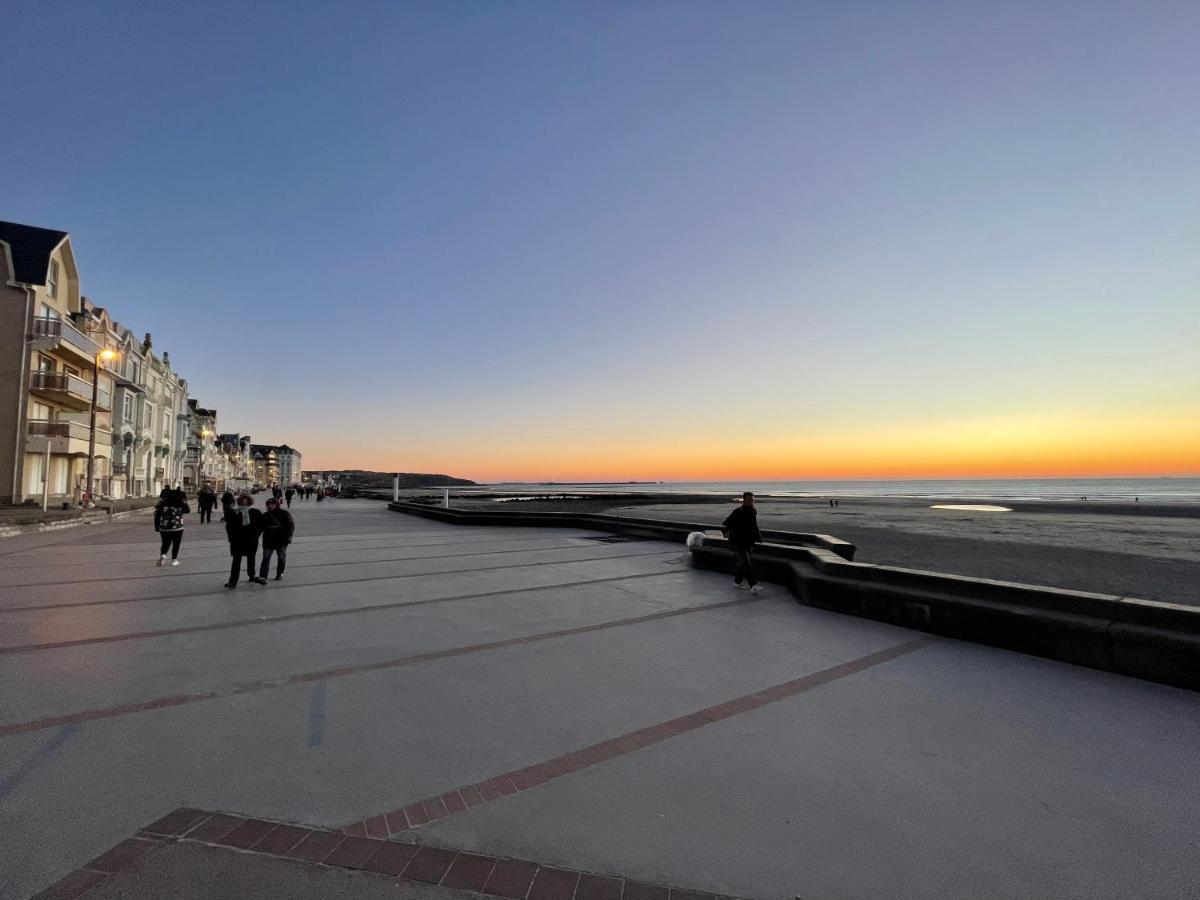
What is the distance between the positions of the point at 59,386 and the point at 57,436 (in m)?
2.52

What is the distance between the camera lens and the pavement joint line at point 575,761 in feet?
9.73

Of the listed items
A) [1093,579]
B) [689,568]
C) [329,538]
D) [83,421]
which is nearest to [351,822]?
[689,568]

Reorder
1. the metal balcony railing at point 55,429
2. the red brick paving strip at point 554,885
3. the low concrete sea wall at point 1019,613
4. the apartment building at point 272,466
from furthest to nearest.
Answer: the apartment building at point 272,466, the metal balcony railing at point 55,429, the low concrete sea wall at point 1019,613, the red brick paving strip at point 554,885

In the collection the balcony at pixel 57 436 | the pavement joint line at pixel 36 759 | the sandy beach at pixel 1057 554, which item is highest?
the balcony at pixel 57 436

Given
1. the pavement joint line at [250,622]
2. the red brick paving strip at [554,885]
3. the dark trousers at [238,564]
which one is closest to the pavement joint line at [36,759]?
the pavement joint line at [250,622]

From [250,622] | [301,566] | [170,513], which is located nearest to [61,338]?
[170,513]

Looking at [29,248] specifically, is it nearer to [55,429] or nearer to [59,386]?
[59,386]

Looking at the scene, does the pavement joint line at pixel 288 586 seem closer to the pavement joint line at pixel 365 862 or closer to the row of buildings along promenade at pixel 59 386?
the pavement joint line at pixel 365 862

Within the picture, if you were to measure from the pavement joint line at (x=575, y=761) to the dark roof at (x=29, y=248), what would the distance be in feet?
119

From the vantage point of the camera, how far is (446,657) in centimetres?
570

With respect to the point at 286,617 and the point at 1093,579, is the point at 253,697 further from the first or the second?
the point at 1093,579

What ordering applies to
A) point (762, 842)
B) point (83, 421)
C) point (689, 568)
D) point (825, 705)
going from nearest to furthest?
1. point (762, 842)
2. point (825, 705)
3. point (689, 568)
4. point (83, 421)

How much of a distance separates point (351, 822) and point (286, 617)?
5191 mm

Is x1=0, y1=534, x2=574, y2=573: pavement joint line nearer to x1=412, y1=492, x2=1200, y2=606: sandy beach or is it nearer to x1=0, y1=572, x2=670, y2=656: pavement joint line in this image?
x1=0, y1=572, x2=670, y2=656: pavement joint line
